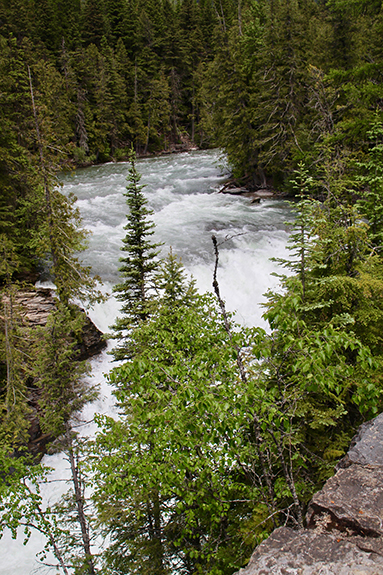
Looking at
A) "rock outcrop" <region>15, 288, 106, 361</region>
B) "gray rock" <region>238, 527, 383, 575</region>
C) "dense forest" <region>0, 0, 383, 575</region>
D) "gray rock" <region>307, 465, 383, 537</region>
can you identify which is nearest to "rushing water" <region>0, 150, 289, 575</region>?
"rock outcrop" <region>15, 288, 106, 361</region>

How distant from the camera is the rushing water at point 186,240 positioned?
412 inches

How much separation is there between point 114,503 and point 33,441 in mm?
4908

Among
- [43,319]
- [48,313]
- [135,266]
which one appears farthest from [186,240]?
[43,319]

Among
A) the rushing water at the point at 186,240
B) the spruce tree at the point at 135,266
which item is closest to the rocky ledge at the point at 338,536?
the rushing water at the point at 186,240

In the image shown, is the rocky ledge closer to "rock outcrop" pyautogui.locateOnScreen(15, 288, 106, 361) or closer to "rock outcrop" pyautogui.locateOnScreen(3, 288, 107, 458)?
"rock outcrop" pyautogui.locateOnScreen(3, 288, 107, 458)

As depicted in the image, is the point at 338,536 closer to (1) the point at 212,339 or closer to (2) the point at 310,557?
(2) the point at 310,557

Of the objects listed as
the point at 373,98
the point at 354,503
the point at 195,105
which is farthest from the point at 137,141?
the point at 354,503

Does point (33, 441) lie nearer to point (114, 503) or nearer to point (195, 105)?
point (114, 503)

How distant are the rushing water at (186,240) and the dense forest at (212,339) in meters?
0.73

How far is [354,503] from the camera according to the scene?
9.92ft

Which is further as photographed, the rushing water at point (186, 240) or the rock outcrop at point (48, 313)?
the rock outcrop at point (48, 313)

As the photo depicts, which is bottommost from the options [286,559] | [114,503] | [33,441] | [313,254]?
[33,441]

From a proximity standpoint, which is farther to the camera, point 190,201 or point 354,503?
point 190,201

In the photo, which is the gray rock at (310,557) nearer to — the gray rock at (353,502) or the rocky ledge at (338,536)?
the rocky ledge at (338,536)
